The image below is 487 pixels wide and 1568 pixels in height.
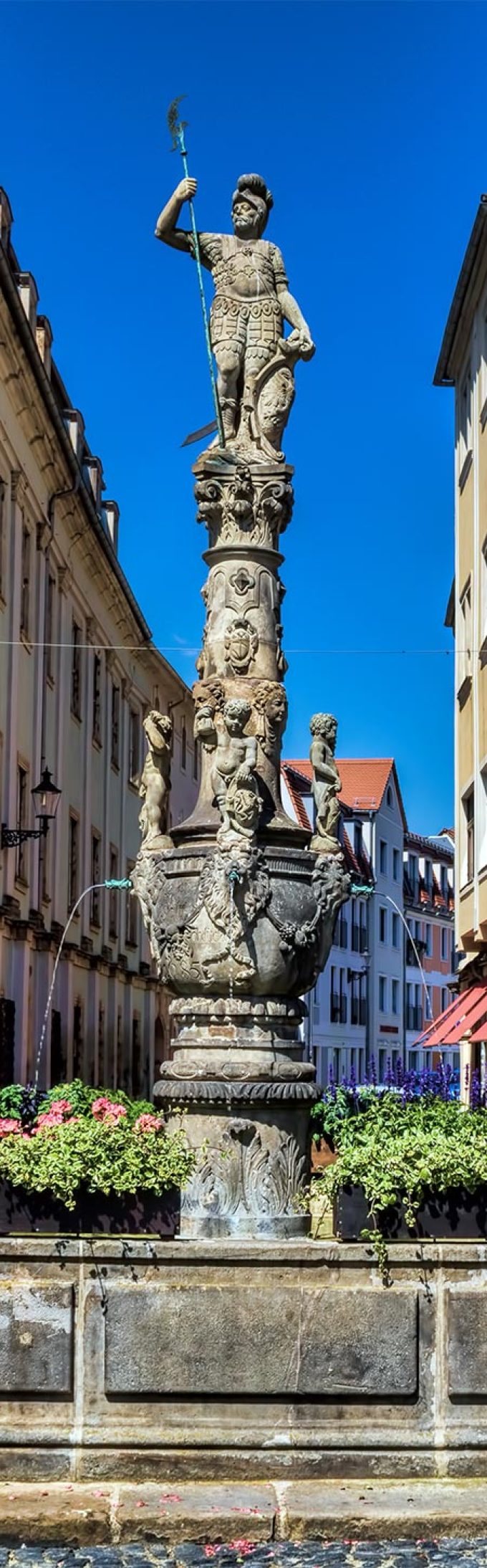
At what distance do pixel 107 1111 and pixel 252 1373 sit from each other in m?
1.40

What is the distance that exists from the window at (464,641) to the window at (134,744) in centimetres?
1267

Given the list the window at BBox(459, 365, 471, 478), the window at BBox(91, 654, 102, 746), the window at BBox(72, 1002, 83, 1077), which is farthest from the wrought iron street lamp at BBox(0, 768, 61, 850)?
the window at BBox(459, 365, 471, 478)

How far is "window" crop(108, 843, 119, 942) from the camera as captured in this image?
38.3 metres

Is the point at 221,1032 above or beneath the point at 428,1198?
above

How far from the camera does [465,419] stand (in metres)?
31.2

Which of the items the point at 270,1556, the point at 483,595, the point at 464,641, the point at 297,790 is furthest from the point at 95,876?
the point at 270,1556

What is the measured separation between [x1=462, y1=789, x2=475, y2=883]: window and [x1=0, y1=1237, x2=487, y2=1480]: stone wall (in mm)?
21860

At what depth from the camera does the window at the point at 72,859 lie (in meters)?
33.2

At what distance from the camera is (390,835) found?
75875mm

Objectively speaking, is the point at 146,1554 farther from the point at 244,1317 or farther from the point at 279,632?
the point at 279,632

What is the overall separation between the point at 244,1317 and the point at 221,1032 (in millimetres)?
2252

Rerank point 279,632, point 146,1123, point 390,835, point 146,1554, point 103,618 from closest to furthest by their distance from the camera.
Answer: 1. point 146,1554
2. point 146,1123
3. point 279,632
4. point 103,618
5. point 390,835

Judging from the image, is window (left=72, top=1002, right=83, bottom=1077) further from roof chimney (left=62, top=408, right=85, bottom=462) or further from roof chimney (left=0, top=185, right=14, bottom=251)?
roof chimney (left=0, top=185, right=14, bottom=251)

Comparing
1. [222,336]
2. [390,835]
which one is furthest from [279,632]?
[390,835]
